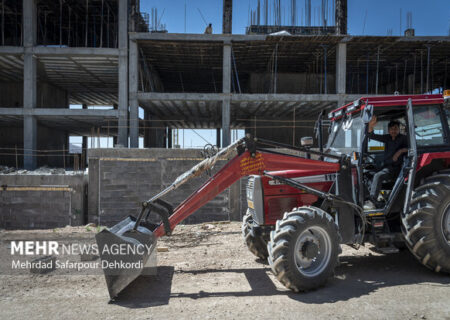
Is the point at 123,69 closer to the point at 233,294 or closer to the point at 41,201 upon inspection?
the point at 41,201

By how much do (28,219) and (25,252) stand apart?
4.76 m

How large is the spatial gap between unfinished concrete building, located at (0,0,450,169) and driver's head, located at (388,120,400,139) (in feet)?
21.5

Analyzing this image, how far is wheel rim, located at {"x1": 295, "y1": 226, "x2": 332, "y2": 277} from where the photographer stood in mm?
4730

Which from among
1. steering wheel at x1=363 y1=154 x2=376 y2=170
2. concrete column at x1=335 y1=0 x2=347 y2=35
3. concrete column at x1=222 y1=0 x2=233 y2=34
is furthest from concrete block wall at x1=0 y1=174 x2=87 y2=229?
concrete column at x1=335 y1=0 x2=347 y2=35

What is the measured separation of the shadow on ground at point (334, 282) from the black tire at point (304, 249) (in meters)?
0.23

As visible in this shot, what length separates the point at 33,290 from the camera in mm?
4926

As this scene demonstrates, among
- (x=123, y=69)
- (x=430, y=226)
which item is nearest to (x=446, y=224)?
(x=430, y=226)

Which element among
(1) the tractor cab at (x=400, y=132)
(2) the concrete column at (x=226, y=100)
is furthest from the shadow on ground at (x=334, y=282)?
(2) the concrete column at (x=226, y=100)

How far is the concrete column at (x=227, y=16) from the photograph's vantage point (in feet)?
59.0

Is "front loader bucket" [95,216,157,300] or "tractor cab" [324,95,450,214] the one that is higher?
"tractor cab" [324,95,450,214]

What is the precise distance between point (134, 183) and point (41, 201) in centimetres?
327

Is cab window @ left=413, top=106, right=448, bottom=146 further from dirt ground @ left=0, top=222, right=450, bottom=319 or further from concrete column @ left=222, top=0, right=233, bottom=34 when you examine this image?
concrete column @ left=222, top=0, right=233, bottom=34

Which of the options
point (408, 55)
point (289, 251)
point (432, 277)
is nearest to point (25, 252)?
point (289, 251)

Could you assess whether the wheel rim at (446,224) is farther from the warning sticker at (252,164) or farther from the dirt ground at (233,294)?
the warning sticker at (252,164)
